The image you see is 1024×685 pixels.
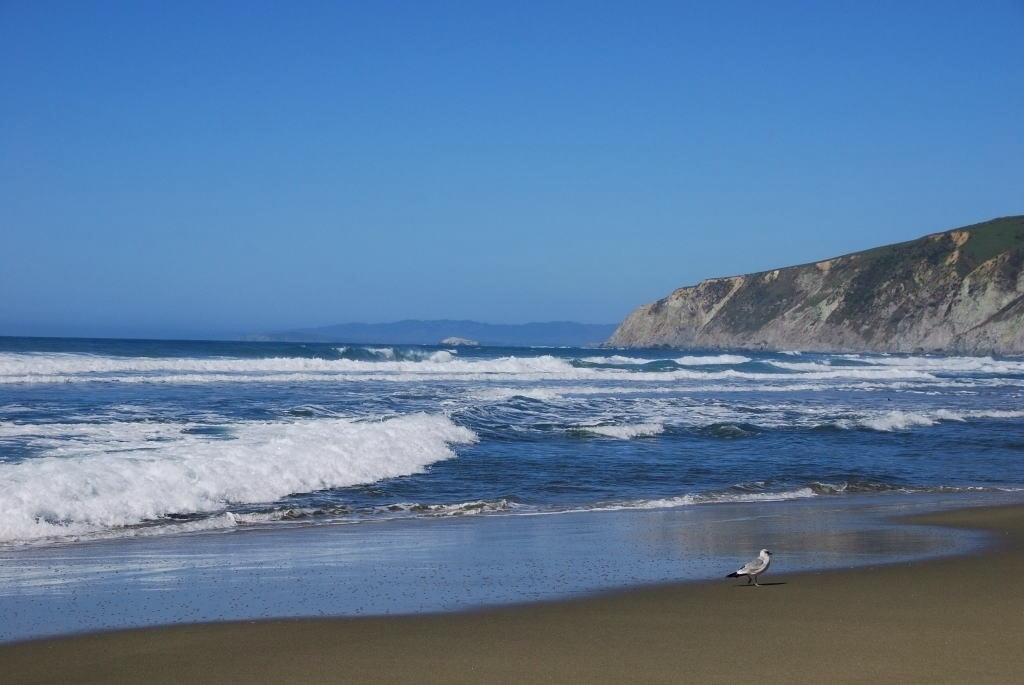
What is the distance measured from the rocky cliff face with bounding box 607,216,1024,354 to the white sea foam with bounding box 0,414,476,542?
88997mm

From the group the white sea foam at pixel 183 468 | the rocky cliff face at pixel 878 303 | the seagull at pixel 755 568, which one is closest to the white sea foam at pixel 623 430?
the white sea foam at pixel 183 468

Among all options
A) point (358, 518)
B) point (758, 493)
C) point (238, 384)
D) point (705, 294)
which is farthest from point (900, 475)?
point (705, 294)

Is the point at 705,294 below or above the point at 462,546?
above

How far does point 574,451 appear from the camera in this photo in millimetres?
16938

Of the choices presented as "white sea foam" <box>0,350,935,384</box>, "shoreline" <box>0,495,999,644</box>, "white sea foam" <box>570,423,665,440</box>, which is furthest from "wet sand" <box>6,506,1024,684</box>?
"white sea foam" <box>0,350,935,384</box>

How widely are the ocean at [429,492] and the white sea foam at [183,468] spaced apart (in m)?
0.04

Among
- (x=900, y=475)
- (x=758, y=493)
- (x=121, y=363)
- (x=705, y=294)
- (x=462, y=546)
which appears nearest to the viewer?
(x=462, y=546)

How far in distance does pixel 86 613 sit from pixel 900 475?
12428 millimetres

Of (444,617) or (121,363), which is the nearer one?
(444,617)

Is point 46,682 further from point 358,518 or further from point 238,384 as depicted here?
point 238,384

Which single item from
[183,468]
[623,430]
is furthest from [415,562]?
[623,430]

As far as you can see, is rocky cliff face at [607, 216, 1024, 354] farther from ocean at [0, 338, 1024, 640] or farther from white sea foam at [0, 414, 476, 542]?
white sea foam at [0, 414, 476, 542]

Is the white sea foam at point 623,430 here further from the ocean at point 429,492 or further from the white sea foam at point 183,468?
the white sea foam at point 183,468

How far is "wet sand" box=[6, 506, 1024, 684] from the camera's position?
4922 mm
